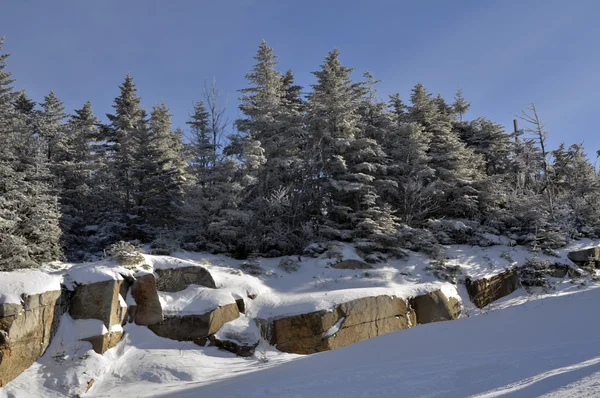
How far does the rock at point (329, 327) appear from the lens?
28.9 ft

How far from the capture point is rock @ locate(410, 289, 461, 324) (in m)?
10.7

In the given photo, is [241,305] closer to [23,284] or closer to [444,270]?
[23,284]

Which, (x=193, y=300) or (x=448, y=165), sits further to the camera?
(x=448, y=165)

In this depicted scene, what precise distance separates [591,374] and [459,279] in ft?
33.5

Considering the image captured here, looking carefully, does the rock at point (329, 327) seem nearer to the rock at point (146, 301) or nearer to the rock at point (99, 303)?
the rock at point (146, 301)

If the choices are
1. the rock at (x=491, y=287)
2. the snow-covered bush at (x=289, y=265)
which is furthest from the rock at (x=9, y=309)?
the rock at (x=491, y=287)

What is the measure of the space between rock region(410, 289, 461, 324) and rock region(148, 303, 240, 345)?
5.91 m

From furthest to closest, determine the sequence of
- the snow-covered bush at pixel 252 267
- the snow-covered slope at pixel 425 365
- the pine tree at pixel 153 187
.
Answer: the pine tree at pixel 153 187 → the snow-covered bush at pixel 252 267 → the snow-covered slope at pixel 425 365

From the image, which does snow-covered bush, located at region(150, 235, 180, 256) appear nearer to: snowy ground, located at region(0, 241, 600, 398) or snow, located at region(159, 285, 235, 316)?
snowy ground, located at region(0, 241, 600, 398)

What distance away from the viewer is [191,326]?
8344 mm

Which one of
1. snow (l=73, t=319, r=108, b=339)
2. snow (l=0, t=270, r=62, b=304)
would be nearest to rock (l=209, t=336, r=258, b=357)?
snow (l=73, t=319, r=108, b=339)

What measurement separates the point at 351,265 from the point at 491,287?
560 centimetres

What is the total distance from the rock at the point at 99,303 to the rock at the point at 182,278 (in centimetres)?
135

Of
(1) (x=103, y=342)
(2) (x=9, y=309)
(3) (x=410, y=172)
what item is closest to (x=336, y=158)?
(3) (x=410, y=172)
